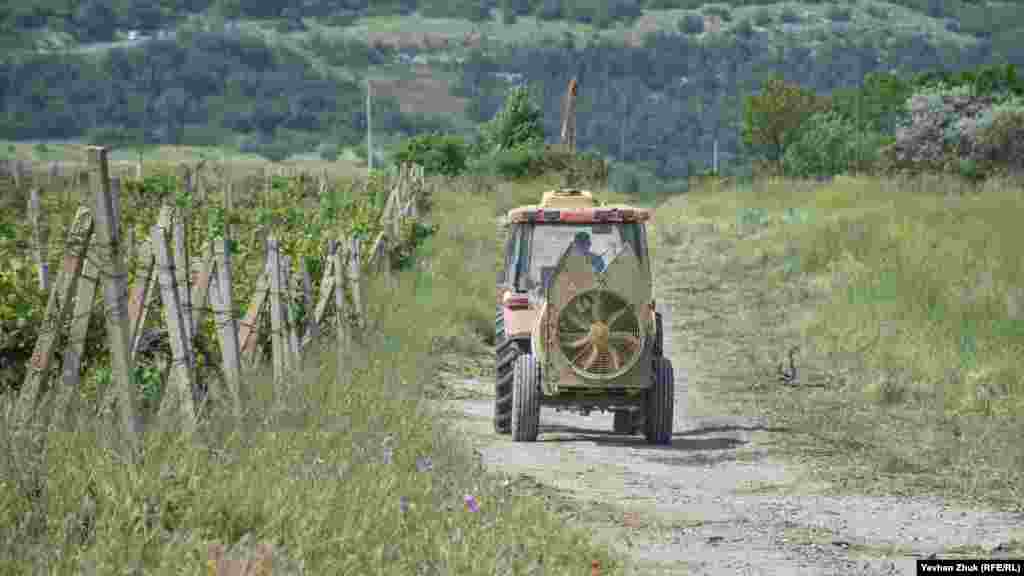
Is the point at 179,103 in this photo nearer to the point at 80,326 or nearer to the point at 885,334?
the point at 885,334

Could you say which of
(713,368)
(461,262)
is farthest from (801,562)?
(461,262)

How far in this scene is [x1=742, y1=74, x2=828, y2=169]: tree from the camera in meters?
107

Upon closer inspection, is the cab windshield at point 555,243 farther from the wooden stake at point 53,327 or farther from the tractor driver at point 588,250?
the wooden stake at point 53,327

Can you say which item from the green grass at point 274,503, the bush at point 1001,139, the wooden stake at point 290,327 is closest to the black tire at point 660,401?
the wooden stake at point 290,327

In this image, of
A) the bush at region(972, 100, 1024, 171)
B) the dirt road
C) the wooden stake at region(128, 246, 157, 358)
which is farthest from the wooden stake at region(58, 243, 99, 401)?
the bush at region(972, 100, 1024, 171)

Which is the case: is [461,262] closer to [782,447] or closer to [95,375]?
[782,447]

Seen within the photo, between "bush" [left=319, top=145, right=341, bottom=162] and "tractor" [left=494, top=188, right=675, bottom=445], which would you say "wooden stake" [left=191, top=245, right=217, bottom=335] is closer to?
"tractor" [left=494, top=188, right=675, bottom=445]

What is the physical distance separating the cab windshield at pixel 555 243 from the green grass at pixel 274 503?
16.9ft

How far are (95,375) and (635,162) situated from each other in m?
141

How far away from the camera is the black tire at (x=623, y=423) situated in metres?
17.0

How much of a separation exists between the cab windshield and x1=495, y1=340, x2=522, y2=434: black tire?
27.5 inches

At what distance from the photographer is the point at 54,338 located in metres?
9.85

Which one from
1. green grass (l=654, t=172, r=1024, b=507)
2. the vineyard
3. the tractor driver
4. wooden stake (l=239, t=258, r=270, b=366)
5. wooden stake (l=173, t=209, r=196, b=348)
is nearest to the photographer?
the vineyard

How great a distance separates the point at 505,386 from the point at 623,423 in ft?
5.22
